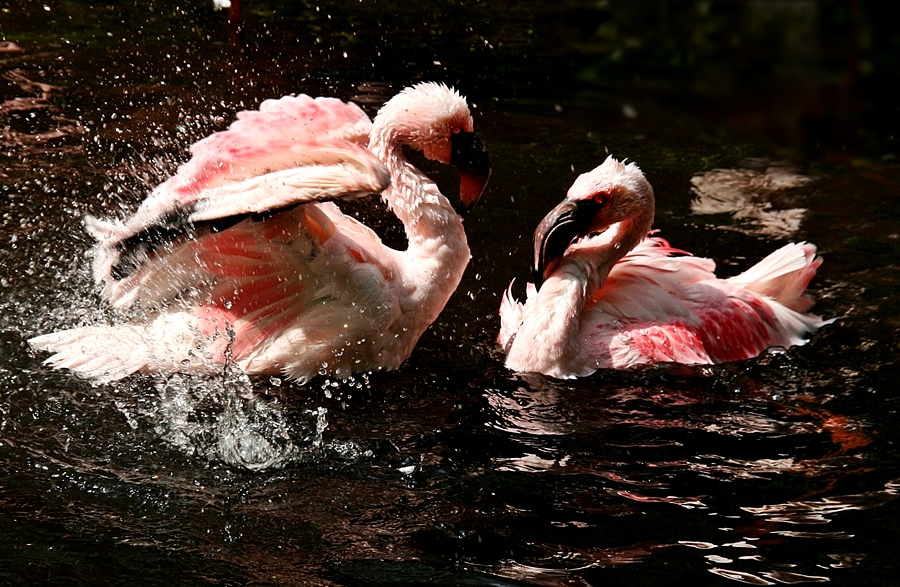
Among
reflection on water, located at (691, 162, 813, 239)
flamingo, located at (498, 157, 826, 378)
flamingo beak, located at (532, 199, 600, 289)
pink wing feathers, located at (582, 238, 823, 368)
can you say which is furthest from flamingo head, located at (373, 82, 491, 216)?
reflection on water, located at (691, 162, 813, 239)

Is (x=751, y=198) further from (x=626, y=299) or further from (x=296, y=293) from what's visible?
(x=296, y=293)

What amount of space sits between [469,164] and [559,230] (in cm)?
58

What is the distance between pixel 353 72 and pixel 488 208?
316cm

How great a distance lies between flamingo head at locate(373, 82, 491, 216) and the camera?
4898mm

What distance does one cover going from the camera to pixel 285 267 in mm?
4652

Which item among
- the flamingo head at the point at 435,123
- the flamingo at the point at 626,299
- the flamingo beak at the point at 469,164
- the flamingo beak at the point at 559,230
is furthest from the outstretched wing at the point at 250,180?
the flamingo at the point at 626,299

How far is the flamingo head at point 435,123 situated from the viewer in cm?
490

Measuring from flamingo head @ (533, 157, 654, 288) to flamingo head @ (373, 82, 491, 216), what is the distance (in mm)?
499

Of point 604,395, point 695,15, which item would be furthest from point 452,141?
point 695,15

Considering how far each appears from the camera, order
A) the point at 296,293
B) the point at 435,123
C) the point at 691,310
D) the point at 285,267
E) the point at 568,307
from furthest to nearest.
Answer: the point at 691,310
the point at 568,307
the point at 435,123
the point at 296,293
the point at 285,267

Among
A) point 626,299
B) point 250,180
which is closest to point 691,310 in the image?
point 626,299

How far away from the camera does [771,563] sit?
3451 millimetres

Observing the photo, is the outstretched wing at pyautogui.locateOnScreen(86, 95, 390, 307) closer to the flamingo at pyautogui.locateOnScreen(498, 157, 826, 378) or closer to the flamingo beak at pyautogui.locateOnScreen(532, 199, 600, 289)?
the flamingo beak at pyautogui.locateOnScreen(532, 199, 600, 289)

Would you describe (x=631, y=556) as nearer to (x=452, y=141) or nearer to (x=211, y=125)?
(x=452, y=141)
